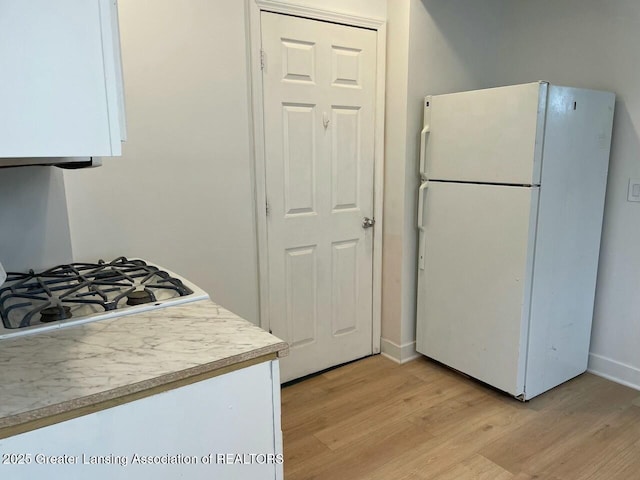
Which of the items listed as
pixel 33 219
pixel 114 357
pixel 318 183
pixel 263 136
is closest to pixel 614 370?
pixel 318 183

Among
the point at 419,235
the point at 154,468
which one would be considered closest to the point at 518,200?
the point at 419,235

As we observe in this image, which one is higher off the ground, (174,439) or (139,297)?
(139,297)

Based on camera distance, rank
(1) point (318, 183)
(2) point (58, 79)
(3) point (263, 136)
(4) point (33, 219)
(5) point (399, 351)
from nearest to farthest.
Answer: (2) point (58, 79) → (4) point (33, 219) → (3) point (263, 136) → (1) point (318, 183) → (5) point (399, 351)

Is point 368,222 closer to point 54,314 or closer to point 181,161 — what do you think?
point 181,161

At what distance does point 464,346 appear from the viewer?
2.76 metres

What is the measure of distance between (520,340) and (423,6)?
1953 mm

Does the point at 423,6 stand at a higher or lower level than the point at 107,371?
higher

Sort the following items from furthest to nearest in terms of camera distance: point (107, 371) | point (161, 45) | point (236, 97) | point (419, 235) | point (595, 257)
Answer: point (419, 235) < point (595, 257) < point (236, 97) < point (161, 45) < point (107, 371)

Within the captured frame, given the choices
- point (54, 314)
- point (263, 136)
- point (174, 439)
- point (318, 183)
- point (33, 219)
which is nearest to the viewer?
point (174, 439)

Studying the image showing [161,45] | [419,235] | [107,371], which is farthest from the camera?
[419,235]

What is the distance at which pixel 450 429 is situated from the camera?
91.7 inches

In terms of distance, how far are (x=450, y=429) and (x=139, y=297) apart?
1678 millimetres

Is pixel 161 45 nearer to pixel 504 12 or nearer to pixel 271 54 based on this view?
pixel 271 54

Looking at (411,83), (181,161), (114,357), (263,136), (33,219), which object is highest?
(411,83)
